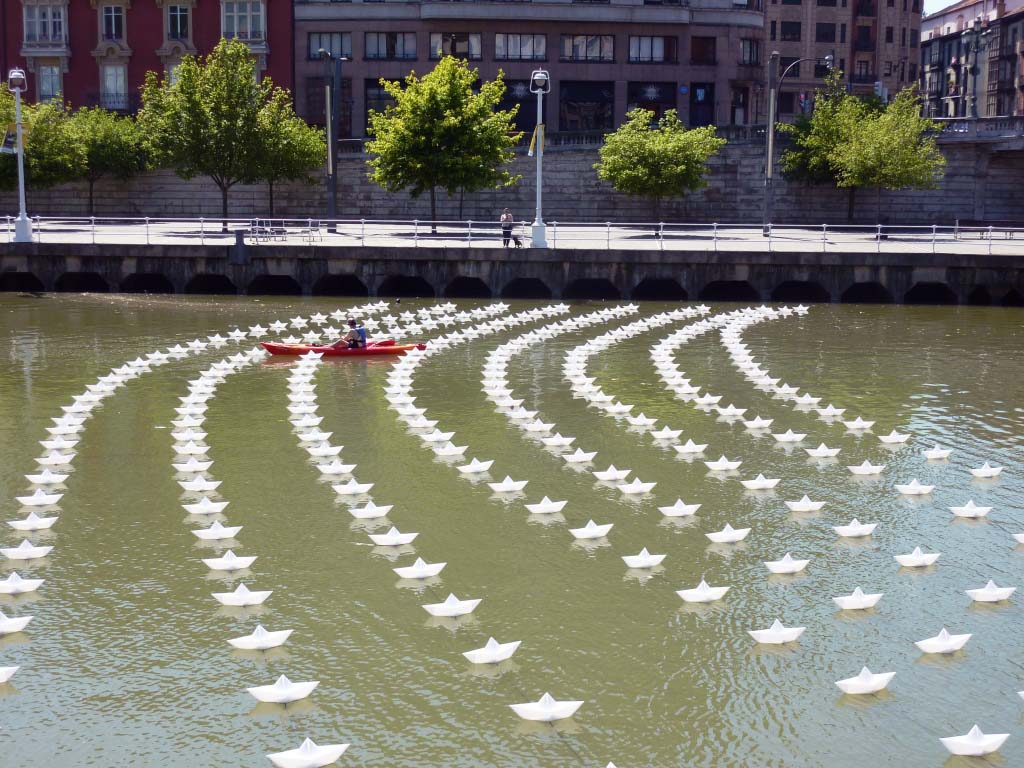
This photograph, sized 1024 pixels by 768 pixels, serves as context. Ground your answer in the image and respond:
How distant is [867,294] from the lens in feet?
149

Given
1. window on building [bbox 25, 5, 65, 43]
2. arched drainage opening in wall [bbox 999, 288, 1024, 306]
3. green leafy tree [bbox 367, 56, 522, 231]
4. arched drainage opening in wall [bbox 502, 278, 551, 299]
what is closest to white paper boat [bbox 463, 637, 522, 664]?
arched drainage opening in wall [bbox 502, 278, 551, 299]

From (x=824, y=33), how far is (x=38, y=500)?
9016cm

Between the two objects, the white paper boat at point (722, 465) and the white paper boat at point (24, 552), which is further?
the white paper boat at point (722, 465)

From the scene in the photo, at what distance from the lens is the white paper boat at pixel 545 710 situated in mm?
11320

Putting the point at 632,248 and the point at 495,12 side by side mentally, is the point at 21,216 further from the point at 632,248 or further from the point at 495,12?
the point at 495,12

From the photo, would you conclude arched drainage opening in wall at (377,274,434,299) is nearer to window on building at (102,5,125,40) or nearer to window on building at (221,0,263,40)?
window on building at (221,0,263,40)

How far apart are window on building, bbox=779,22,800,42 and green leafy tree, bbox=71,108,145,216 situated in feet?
174

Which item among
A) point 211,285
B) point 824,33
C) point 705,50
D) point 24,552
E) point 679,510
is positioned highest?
point 824,33

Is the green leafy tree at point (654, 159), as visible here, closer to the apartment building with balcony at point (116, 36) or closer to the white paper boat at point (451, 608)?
the apartment building with balcony at point (116, 36)

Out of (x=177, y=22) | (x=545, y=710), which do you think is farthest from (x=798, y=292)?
(x=177, y=22)

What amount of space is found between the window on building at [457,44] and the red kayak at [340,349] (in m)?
46.6

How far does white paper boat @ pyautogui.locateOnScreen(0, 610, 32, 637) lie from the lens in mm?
13289

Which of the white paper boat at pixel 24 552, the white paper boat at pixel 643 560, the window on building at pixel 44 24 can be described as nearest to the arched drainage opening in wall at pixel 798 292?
the white paper boat at pixel 643 560

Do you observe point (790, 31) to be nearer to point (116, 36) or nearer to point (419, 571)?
point (116, 36)
